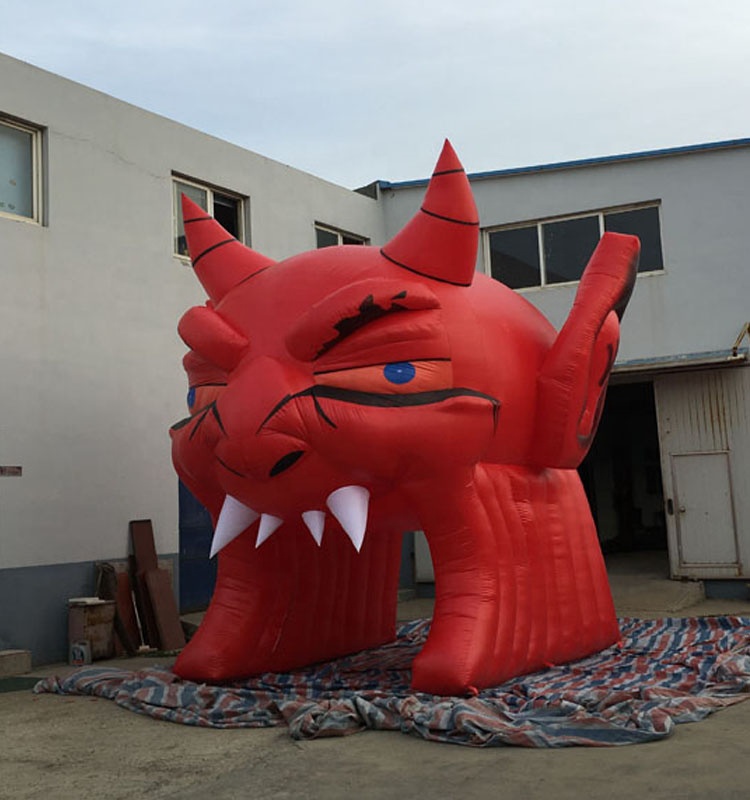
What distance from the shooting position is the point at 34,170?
25.7 feet

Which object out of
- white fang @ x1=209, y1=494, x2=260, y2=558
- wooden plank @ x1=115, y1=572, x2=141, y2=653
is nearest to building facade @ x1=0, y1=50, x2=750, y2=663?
wooden plank @ x1=115, y1=572, x2=141, y2=653

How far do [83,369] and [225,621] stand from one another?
9.82 ft

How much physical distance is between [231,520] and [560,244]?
687cm

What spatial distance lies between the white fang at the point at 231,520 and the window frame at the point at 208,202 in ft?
13.5

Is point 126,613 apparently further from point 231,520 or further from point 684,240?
point 684,240

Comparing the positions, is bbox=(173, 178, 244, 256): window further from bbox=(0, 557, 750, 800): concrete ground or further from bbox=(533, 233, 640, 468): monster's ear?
bbox=(0, 557, 750, 800): concrete ground

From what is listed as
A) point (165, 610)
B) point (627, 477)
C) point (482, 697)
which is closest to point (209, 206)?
point (165, 610)

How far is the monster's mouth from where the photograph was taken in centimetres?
501

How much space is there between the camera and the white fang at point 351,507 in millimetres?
4986

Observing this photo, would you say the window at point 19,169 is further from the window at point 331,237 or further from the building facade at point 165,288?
the window at point 331,237

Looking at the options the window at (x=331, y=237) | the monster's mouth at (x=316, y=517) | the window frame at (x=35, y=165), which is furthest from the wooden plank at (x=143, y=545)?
the window at (x=331, y=237)

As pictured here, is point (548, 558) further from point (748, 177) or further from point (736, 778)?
point (748, 177)

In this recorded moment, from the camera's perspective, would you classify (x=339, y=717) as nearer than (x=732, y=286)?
Yes

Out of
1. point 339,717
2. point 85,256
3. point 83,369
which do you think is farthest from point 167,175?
point 339,717
